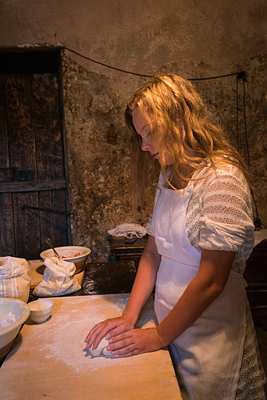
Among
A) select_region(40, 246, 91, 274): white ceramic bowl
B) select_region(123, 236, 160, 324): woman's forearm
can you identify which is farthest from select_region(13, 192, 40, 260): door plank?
select_region(123, 236, 160, 324): woman's forearm

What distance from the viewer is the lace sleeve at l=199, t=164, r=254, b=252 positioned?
2.99ft

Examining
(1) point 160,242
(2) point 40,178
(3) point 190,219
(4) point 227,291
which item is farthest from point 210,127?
(2) point 40,178

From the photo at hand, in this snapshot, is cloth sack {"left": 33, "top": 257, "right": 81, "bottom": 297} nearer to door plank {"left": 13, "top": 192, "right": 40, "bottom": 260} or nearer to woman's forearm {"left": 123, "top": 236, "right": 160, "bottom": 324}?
woman's forearm {"left": 123, "top": 236, "right": 160, "bottom": 324}

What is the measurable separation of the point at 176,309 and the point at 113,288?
583mm

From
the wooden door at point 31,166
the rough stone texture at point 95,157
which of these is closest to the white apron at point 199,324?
the rough stone texture at point 95,157

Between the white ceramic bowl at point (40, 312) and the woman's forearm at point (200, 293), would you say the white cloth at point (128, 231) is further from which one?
the woman's forearm at point (200, 293)

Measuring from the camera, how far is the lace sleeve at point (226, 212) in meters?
0.91

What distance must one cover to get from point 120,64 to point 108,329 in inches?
117

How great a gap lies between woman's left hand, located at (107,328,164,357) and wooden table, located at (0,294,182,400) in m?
0.02

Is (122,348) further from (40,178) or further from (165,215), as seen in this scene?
(40,178)

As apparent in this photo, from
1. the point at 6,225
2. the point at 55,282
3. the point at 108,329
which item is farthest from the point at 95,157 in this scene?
the point at 108,329

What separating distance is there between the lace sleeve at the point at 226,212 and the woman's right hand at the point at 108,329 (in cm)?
42

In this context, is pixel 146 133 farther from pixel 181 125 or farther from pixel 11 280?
pixel 11 280

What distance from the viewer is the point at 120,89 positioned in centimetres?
317
